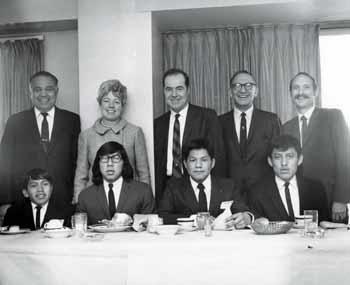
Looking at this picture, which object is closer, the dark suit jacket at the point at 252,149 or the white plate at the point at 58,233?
the white plate at the point at 58,233

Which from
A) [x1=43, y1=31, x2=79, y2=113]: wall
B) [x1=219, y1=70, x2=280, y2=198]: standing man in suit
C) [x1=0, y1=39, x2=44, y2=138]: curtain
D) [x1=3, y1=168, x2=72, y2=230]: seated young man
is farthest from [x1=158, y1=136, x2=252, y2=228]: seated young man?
[x1=0, y1=39, x2=44, y2=138]: curtain

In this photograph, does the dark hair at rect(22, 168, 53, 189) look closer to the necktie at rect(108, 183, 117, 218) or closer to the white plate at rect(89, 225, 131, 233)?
the necktie at rect(108, 183, 117, 218)

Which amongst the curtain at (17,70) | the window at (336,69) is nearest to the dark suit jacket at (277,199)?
the window at (336,69)

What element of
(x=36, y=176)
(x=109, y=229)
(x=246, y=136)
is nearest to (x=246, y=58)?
(x=246, y=136)

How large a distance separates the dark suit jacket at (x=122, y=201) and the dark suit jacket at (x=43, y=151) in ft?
1.49

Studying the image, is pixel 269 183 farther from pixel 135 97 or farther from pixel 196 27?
pixel 196 27

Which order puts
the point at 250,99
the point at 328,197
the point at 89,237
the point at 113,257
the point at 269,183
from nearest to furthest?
the point at 113,257 < the point at 89,237 < the point at 269,183 < the point at 328,197 < the point at 250,99

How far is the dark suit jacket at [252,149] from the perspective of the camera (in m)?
3.19

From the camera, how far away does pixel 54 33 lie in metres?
3.60

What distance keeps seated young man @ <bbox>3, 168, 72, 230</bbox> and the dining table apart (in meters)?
0.86

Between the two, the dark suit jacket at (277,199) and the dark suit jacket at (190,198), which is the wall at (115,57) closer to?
the dark suit jacket at (190,198)

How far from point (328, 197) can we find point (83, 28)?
178 centimetres

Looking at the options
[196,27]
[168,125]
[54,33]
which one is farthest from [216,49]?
[54,33]

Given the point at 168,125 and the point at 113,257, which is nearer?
the point at 113,257
